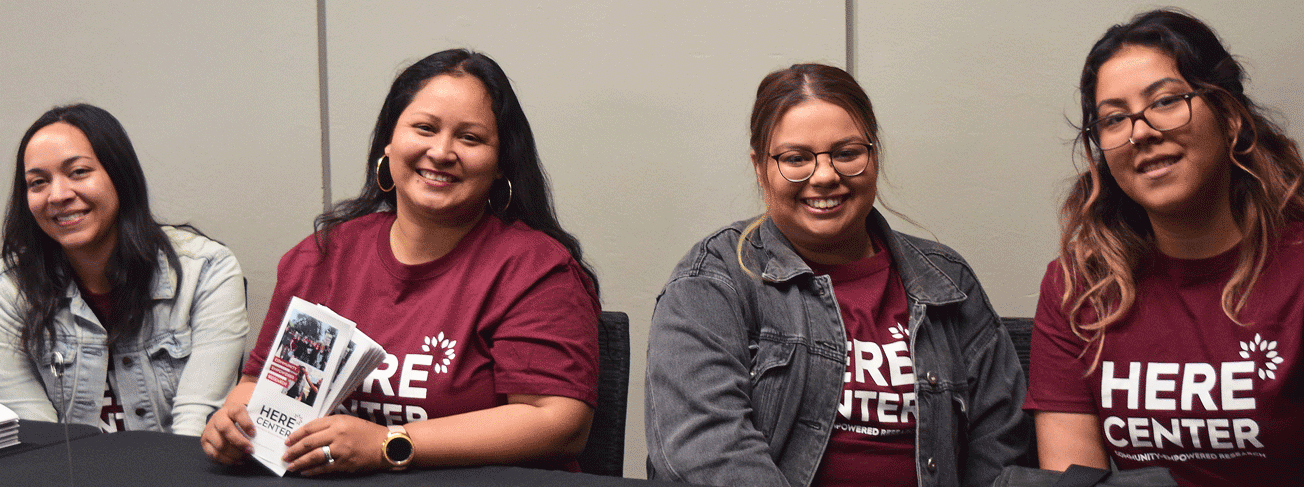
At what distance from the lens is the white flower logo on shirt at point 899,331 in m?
1.68

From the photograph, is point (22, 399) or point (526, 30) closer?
point (22, 399)

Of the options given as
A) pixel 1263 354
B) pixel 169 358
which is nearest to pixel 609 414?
pixel 1263 354

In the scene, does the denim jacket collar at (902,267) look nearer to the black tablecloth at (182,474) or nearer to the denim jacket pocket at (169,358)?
the black tablecloth at (182,474)

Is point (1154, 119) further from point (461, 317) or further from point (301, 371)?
point (301, 371)

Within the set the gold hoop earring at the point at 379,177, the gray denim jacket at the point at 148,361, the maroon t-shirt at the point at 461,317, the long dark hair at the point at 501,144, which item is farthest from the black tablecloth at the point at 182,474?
the gray denim jacket at the point at 148,361

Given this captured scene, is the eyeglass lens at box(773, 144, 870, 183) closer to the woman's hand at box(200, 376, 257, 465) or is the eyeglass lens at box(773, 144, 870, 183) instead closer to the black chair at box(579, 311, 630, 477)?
the black chair at box(579, 311, 630, 477)

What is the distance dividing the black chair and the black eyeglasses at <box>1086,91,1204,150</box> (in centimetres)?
99

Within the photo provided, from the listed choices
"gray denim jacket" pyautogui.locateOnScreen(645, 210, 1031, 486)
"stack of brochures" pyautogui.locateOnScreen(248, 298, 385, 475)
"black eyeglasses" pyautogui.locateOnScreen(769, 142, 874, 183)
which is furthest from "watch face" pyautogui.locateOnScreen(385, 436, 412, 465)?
"black eyeglasses" pyautogui.locateOnScreen(769, 142, 874, 183)

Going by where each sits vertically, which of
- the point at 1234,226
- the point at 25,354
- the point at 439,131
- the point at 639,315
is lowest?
the point at 639,315

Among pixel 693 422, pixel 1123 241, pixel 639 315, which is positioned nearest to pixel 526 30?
pixel 639 315

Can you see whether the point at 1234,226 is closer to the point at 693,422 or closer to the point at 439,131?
the point at 693,422

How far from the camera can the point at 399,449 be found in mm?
1396

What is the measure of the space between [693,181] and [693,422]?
123 centimetres

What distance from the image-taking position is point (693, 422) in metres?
1.54
